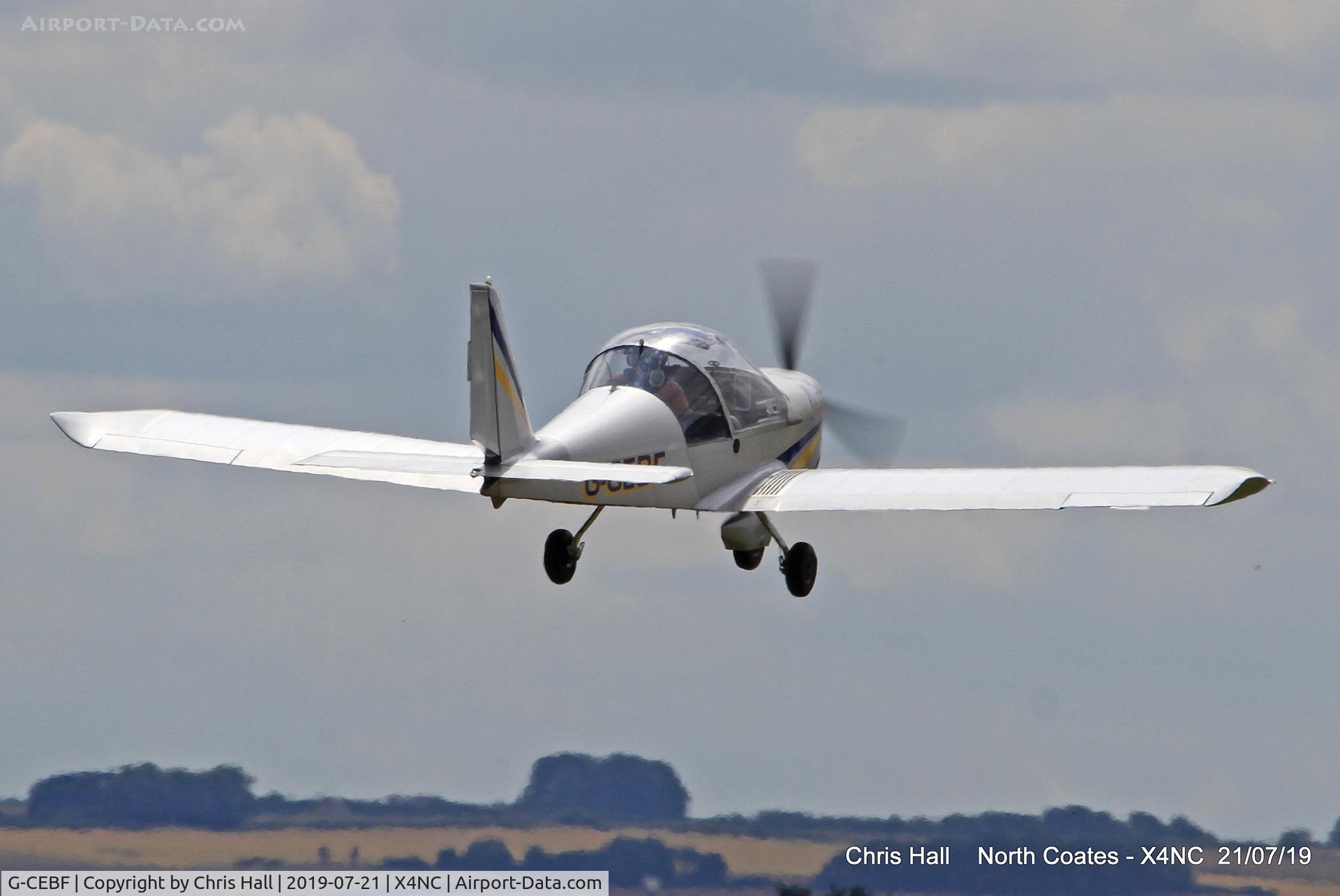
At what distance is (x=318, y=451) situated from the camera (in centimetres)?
2811

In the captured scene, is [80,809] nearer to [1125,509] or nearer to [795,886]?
[795,886]

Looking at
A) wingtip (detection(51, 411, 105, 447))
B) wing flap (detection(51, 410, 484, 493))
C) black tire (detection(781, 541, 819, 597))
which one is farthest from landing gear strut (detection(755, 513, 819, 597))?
wingtip (detection(51, 411, 105, 447))

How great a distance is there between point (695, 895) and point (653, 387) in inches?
324

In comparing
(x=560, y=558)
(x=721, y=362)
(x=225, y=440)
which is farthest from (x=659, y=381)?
(x=225, y=440)

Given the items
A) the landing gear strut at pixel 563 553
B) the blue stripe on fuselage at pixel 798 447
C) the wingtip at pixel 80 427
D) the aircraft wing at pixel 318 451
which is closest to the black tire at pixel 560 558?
the landing gear strut at pixel 563 553

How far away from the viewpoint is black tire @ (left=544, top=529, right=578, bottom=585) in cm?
2745

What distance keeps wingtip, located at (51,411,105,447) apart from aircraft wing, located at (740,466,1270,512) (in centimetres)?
914

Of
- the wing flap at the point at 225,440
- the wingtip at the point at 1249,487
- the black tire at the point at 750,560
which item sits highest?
the wing flap at the point at 225,440

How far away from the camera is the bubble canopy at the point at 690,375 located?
27.6 m

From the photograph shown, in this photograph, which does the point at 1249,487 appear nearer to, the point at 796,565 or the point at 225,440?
the point at 796,565

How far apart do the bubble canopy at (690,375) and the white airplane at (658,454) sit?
0.08ft

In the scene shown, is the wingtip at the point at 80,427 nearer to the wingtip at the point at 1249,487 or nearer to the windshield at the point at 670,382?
the windshield at the point at 670,382

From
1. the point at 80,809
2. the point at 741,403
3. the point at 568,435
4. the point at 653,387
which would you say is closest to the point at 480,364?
the point at 568,435

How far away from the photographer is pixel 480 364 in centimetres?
2445
